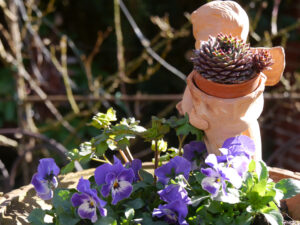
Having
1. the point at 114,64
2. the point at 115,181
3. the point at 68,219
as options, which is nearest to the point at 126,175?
the point at 115,181

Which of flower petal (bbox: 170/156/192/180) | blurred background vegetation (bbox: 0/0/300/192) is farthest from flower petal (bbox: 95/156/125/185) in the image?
blurred background vegetation (bbox: 0/0/300/192)

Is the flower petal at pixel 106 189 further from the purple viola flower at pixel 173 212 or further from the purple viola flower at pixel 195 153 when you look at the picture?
the purple viola flower at pixel 195 153

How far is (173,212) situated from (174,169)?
0.34ft

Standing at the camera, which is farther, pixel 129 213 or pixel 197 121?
pixel 197 121

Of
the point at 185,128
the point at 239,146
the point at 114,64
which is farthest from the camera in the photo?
the point at 114,64

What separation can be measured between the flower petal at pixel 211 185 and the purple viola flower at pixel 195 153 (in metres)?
0.24

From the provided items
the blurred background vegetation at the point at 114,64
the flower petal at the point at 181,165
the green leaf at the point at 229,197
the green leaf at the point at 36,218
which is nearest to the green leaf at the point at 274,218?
the green leaf at the point at 229,197

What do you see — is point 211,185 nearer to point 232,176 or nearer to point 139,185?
point 232,176

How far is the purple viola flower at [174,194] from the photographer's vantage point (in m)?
0.75

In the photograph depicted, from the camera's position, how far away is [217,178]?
2.37 ft

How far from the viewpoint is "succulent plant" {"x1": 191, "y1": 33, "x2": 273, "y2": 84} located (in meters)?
0.81

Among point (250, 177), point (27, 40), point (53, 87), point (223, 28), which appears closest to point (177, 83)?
point (53, 87)

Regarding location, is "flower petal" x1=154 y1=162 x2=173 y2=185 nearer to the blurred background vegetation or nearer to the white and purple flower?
the white and purple flower

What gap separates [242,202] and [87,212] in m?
0.26
